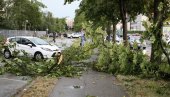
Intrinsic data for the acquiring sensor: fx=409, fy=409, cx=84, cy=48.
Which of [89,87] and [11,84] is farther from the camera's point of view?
[11,84]

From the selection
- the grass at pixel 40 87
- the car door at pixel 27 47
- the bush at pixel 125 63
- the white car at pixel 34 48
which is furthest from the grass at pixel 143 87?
the car door at pixel 27 47

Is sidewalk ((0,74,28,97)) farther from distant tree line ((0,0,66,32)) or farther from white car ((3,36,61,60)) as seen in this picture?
distant tree line ((0,0,66,32))

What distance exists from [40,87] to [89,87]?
162 centimetres

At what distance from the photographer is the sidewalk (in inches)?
489

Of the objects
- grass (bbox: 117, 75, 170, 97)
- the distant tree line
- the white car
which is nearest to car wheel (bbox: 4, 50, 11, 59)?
the white car

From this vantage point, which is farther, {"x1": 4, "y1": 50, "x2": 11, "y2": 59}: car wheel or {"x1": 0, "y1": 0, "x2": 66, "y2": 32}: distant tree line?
{"x1": 0, "y1": 0, "x2": 66, "y2": 32}: distant tree line

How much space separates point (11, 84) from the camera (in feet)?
47.6

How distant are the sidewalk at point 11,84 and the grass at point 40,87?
346 millimetres

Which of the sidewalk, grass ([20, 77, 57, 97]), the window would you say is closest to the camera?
grass ([20, 77, 57, 97])

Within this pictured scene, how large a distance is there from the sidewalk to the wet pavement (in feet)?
4.00

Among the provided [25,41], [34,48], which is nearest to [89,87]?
[34,48]

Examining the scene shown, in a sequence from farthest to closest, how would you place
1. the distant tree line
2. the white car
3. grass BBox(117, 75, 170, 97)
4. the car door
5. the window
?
the distant tree line < the window < the car door < the white car < grass BBox(117, 75, 170, 97)

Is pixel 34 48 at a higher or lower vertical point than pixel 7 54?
higher

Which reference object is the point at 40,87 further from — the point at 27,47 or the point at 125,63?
the point at 27,47
